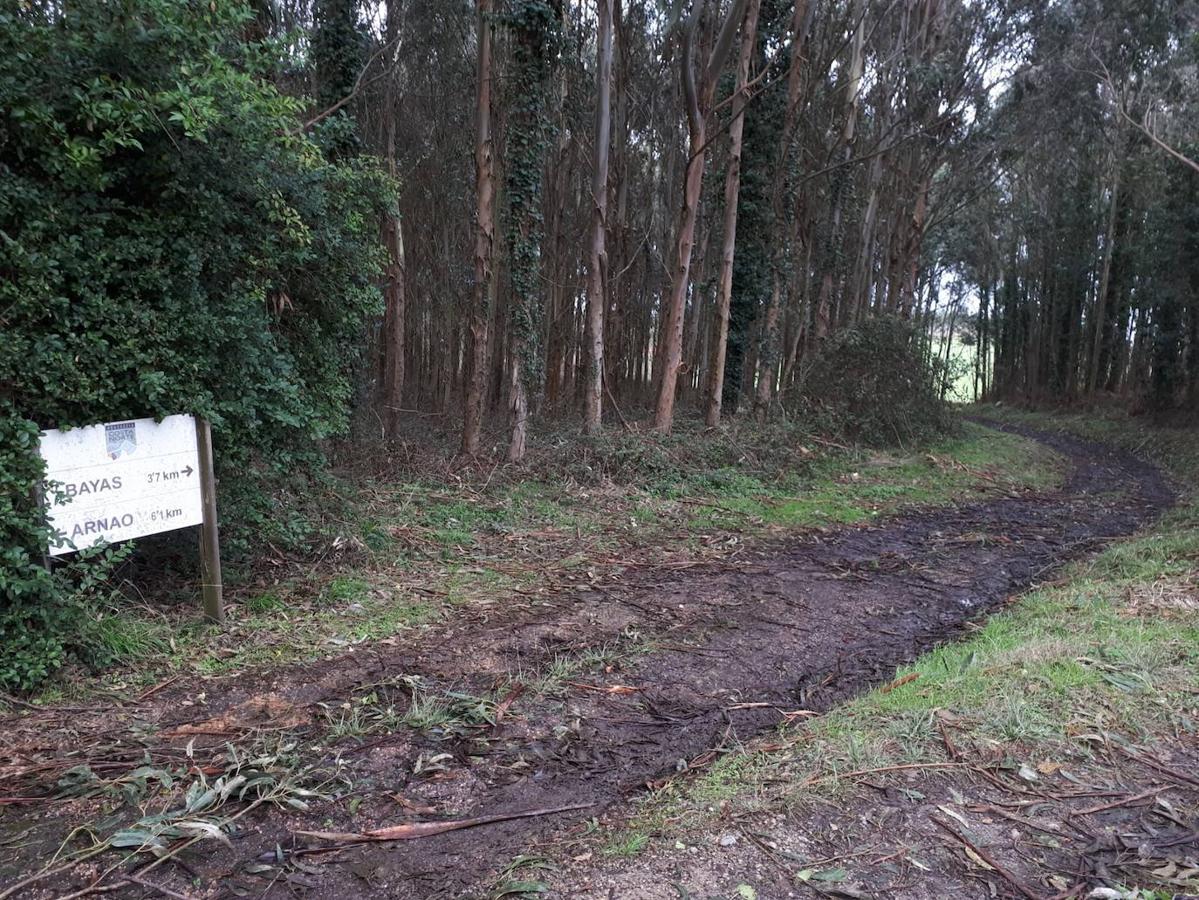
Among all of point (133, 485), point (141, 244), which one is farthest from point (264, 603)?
point (141, 244)

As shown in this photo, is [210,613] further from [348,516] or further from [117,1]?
[117,1]

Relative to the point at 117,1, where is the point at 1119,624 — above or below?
below

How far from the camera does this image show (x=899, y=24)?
2186 cm

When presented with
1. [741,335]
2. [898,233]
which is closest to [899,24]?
[898,233]

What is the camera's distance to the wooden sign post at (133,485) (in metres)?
4.68

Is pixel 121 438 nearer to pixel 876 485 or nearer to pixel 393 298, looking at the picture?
pixel 393 298

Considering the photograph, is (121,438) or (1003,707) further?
(121,438)

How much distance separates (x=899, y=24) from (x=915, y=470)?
14.7m

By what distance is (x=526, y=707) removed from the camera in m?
4.71

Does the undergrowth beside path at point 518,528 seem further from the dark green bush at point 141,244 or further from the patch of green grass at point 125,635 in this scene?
the dark green bush at point 141,244

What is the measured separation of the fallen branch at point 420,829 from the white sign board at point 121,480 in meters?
2.70

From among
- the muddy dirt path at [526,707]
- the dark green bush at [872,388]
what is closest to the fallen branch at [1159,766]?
the muddy dirt path at [526,707]

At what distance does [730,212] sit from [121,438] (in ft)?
40.4

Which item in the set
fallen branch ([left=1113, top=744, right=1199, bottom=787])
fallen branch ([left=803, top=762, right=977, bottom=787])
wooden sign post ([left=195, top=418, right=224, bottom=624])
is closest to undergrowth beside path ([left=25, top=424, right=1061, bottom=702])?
wooden sign post ([left=195, top=418, right=224, bottom=624])
